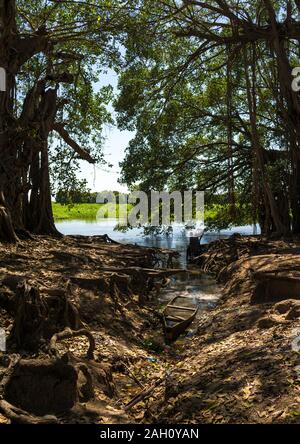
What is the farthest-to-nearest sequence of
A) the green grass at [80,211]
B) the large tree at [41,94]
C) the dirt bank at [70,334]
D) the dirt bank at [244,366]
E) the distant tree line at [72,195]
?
the green grass at [80,211]
the distant tree line at [72,195]
the large tree at [41,94]
the dirt bank at [70,334]
the dirt bank at [244,366]

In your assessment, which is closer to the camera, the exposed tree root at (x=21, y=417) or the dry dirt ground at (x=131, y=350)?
the exposed tree root at (x=21, y=417)

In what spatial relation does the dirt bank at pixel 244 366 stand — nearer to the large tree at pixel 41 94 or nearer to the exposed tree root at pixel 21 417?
the exposed tree root at pixel 21 417

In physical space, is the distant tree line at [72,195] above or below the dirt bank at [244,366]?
above

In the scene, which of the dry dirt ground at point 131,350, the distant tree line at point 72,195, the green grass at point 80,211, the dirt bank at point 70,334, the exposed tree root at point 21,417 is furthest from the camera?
the green grass at point 80,211

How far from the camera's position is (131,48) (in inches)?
605

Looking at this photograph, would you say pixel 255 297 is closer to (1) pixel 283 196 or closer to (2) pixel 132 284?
(2) pixel 132 284

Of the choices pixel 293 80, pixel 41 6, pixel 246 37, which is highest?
pixel 41 6

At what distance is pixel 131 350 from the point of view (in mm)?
7965

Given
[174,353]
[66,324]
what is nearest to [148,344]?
[174,353]

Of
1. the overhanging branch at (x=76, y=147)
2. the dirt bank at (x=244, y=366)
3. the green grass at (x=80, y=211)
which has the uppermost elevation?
the overhanging branch at (x=76, y=147)

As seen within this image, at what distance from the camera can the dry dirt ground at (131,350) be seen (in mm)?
5051

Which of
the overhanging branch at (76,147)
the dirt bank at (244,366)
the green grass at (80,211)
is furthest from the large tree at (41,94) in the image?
the green grass at (80,211)

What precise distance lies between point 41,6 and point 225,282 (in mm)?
11510

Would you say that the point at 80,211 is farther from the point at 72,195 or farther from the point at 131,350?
the point at 131,350
